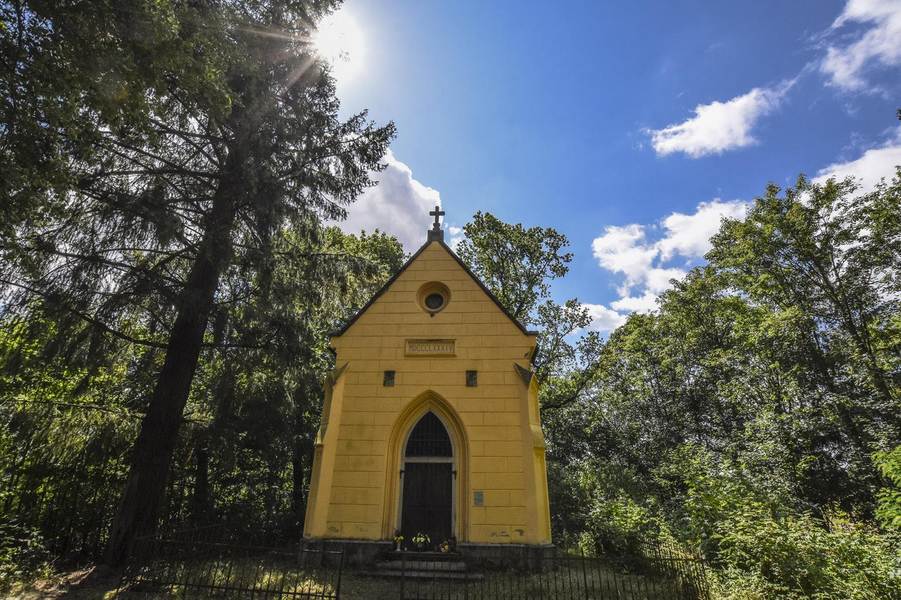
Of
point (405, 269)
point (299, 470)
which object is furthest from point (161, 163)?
point (299, 470)

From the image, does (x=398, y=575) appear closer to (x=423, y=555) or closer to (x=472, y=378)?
(x=423, y=555)

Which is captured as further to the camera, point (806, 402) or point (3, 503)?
point (806, 402)

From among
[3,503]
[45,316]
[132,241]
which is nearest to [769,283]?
[132,241]

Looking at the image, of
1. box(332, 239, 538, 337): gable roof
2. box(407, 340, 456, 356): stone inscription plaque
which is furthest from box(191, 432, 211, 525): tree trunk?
box(407, 340, 456, 356): stone inscription plaque

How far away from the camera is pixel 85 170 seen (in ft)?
26.9

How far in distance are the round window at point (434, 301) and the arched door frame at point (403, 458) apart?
2.67 metres

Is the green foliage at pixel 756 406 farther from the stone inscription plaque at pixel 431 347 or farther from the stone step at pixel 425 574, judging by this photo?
the stone inscription plaque at pixel 431 347

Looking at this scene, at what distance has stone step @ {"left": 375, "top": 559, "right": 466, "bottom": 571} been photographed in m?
9.07

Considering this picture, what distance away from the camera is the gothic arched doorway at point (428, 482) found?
33.8ft

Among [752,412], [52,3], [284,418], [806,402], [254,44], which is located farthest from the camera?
[752,412]

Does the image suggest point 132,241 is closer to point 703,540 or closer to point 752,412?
point 703,540

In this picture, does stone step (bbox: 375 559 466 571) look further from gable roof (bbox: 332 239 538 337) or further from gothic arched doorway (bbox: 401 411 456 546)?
gable roof (bbox: 332 239 538 337)

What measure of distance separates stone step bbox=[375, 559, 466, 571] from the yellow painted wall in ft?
2.04

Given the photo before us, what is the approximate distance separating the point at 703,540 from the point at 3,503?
14.1m
